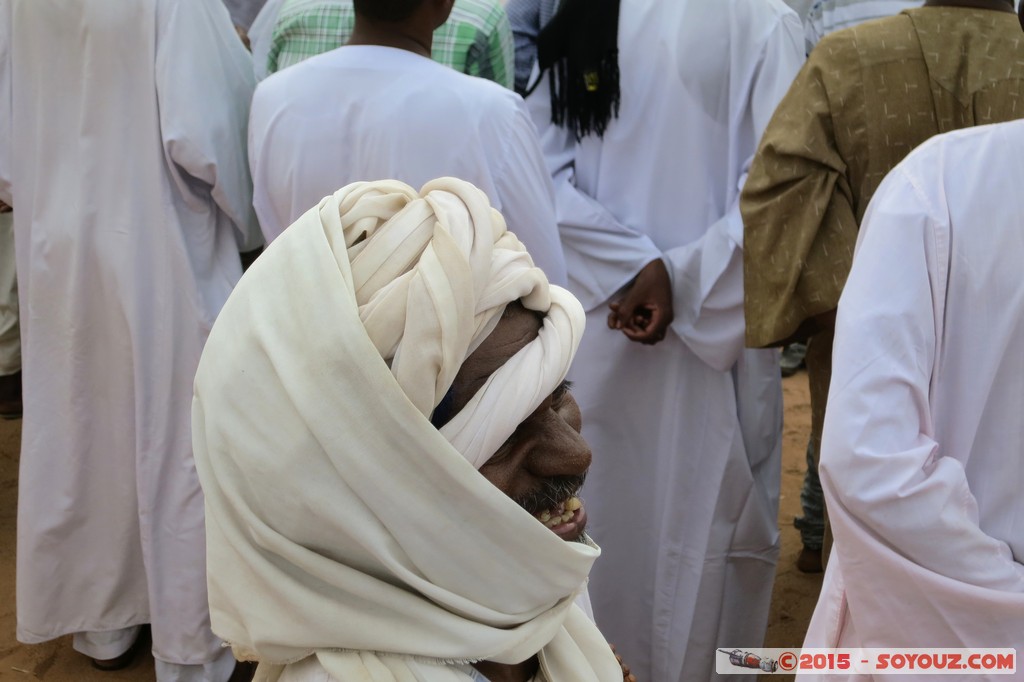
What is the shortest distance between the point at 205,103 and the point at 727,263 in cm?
165

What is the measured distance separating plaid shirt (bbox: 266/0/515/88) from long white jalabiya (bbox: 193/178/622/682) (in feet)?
6.83

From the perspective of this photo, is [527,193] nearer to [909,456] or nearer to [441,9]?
[441,9]

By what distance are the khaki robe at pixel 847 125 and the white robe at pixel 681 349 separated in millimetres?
469

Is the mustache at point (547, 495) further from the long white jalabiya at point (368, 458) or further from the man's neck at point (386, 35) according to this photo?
the man's neck at point (386, 35)

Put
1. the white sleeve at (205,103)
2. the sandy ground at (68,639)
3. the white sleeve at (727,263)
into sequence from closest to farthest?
the white sleeve at (205,103)
the white sleeve at (727,263)
the sandy ground at (68,639)

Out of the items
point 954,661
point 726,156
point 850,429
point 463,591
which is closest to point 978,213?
point 850,429

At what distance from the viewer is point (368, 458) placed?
51.8 inches

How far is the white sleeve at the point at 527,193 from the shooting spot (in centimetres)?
289

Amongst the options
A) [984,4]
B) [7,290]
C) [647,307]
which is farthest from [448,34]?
[7,290]

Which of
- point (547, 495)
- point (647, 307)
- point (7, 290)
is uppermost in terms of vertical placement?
point (547, 495)

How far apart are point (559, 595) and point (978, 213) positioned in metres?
1.10

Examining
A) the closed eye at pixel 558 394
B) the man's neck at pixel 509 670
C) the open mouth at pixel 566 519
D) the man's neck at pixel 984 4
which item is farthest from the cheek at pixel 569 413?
the man's neck at pixel 984 4

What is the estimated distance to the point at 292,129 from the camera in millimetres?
2896

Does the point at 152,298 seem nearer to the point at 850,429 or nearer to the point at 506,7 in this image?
the point at 506,7
